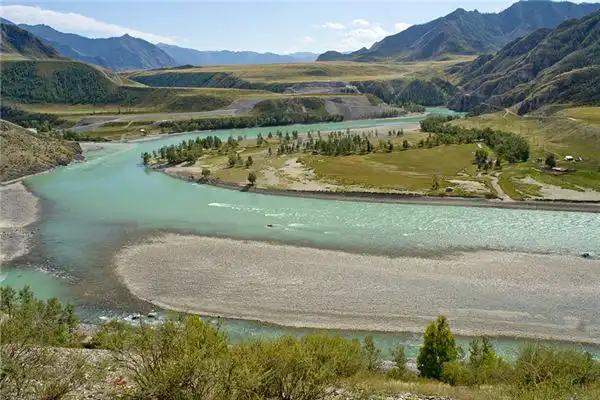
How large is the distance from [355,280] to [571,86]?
6938 inches

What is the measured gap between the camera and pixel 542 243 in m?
61.6

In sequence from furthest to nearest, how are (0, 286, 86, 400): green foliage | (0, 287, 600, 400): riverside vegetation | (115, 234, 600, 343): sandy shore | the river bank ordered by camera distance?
the river bank < (115, 234, 600, 343): sandy shore < (0, 286, 86, 400): green foliage < (0, 287, 600, 400): riverside vegetation

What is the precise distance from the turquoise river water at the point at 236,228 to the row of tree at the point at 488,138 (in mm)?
36370

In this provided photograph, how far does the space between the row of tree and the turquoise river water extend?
36370mm

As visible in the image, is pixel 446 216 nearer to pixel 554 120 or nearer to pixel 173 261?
pixel 173 261

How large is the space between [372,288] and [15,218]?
192 feet

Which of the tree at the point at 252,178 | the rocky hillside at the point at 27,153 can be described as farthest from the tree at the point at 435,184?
the rocky hillside at the point at 27,153

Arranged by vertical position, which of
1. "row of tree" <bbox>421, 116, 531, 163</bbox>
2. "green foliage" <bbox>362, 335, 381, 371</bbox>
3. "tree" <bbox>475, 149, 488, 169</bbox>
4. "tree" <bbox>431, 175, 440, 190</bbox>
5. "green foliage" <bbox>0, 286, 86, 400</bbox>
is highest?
"row of tree" <bbox>421, 116, 531, 163</bbox>

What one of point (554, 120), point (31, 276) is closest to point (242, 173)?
point (31, 276)

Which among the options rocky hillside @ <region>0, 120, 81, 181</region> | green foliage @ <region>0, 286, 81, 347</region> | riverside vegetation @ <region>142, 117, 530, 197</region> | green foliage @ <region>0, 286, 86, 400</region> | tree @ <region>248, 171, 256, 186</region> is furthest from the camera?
rocky hillside @ <region>0, 120, 81, 181</region>

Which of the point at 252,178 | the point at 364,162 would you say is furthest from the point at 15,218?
the point at 364,162

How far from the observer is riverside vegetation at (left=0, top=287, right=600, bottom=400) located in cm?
1905

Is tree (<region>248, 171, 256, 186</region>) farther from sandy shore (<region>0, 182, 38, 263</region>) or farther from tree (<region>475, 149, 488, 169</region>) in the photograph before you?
tree (<region>475, 149, 488, 169</region>)

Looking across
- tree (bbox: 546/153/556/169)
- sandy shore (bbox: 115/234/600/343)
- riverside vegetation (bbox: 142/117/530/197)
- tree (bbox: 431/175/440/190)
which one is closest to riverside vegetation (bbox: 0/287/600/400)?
sandy shore (bbox: 115/234/600/343)
